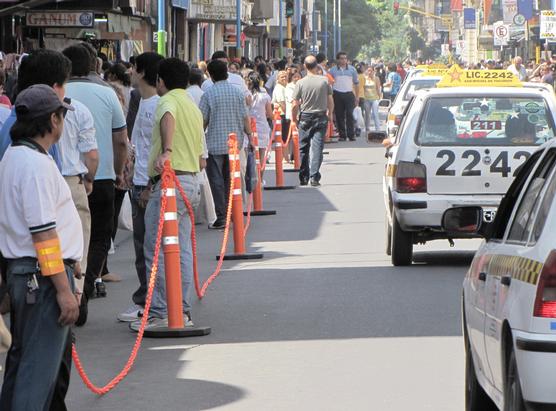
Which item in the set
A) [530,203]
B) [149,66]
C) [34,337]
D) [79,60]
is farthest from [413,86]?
[34,337]

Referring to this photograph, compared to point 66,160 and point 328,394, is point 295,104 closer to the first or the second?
point 66,160

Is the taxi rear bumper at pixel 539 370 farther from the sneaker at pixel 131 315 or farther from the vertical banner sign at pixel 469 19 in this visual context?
the vertical banner sign at pixel 469 19

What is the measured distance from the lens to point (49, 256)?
6652 millimetres

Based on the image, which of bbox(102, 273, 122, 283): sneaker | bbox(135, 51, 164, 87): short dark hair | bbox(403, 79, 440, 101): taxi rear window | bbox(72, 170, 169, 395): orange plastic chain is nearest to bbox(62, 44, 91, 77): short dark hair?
bbox(135, 51, 164, 87): short dark hair

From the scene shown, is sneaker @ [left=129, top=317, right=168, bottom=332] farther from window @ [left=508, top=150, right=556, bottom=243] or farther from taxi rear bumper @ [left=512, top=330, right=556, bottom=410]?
taxi rear bumper @ [left=512, top=330, right=556, bottom=410]

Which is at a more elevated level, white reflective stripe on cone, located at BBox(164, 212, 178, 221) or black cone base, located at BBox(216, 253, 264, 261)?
Result: white reflective stripe on cone, located at BBox(164, 212, 178, 221)

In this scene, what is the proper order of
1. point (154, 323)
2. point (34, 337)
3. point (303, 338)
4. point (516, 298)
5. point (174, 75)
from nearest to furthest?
1. point (516, 298)
2. point (34, 337)
3. point (303, 338)
4. point (154, 323)
5. point (174, 75)

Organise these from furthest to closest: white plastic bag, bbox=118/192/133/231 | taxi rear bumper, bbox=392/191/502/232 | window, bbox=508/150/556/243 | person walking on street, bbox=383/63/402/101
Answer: person walking on street, bbox=383/63/402/101 → white plastic bag, bbox=118/192/133/231 → taxi rear bumper, bbox=392/191/502/232 → window, bbox=508/150/556/243

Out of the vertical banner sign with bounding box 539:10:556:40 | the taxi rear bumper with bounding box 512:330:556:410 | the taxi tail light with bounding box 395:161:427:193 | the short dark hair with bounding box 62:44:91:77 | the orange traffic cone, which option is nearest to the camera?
the taxi rear bumper with bounding box 512:330:556:410

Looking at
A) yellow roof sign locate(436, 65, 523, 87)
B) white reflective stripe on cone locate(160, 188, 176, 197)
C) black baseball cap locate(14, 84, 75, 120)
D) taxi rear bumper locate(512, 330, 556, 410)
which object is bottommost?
taxi rear bumper locate(512, 330, 556, 410)

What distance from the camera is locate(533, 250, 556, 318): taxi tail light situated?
5.63 metres

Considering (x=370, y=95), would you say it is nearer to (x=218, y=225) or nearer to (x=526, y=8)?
(x=218, y=225)

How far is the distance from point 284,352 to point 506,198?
3016mm

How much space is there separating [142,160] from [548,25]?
47.3 meters
